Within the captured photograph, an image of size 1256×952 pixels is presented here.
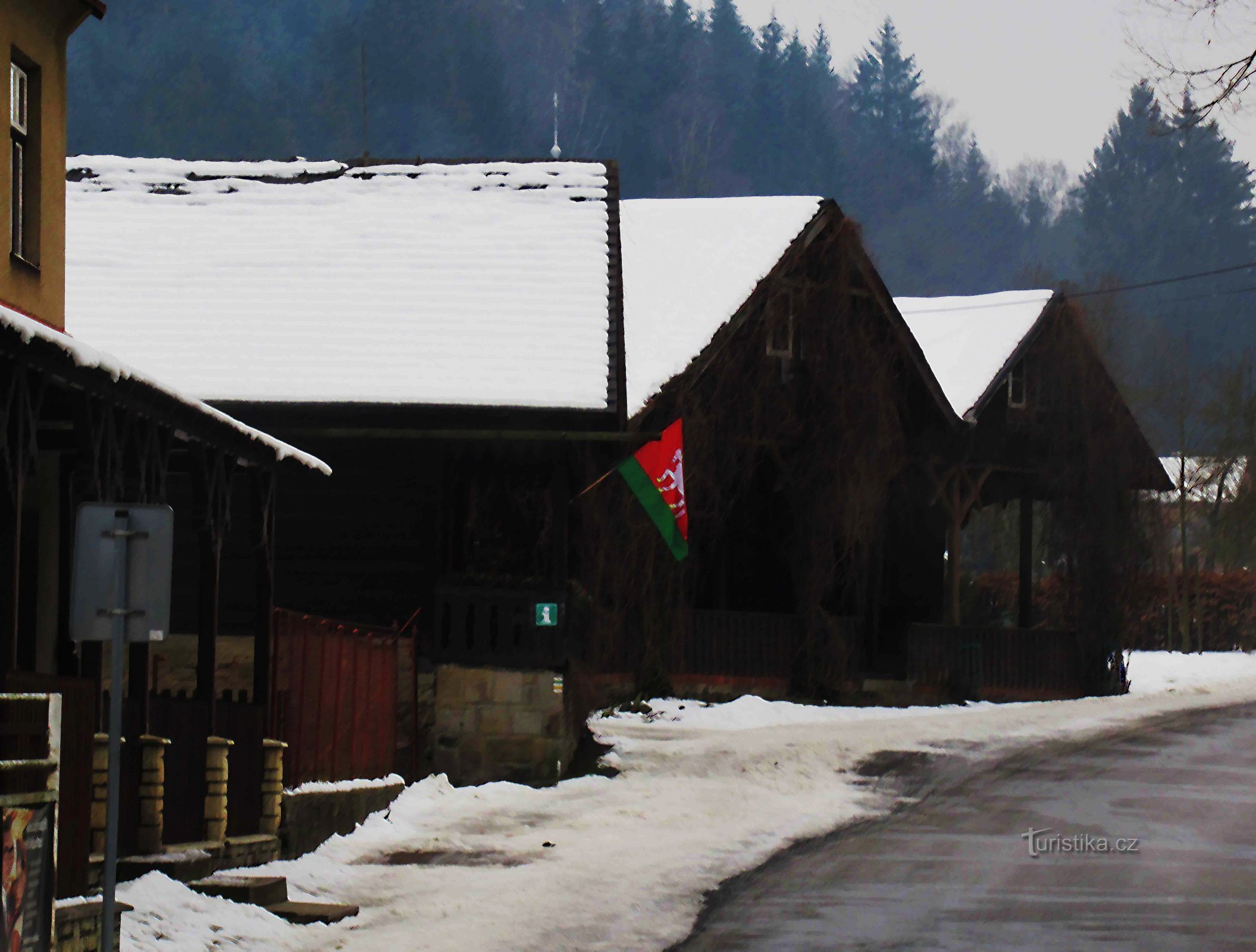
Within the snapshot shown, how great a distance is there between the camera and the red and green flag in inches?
826

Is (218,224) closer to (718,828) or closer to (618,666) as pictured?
(618,666)

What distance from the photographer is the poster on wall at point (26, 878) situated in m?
8.16

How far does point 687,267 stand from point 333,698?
14.5 meters

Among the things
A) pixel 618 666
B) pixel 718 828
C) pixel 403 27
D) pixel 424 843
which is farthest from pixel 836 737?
pixel 403 27

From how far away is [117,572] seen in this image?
9.25m

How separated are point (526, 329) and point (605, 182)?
3323 mm

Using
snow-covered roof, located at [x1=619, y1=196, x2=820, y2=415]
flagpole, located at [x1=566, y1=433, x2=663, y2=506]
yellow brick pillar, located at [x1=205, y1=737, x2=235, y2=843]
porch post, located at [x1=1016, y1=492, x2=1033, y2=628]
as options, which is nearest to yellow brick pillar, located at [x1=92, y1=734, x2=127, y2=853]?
yellow brick pillar, located at [x1=205, y1=737, x2=235, y2=843]

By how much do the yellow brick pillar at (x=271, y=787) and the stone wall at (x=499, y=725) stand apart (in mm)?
4761

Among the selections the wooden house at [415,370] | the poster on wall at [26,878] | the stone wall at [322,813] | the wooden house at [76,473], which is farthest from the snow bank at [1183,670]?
the poster on wall at [26,878]

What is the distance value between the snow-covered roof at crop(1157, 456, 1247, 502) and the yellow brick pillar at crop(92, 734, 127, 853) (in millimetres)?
39433

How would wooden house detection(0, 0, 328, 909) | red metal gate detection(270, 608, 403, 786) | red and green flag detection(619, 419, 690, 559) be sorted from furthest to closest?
red and green flag detection(619, 419, 690, 559)
red metal gate detection(270, 608, 403, 786)
wooden house detection(0, 0, 328, 909)

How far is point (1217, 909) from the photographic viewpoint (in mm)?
12328

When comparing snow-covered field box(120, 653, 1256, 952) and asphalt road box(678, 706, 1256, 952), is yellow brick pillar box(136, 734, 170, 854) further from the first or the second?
asphalt road box(678, 706, 1256, 952)

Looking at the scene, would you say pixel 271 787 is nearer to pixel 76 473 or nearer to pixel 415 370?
pixel 76 473
